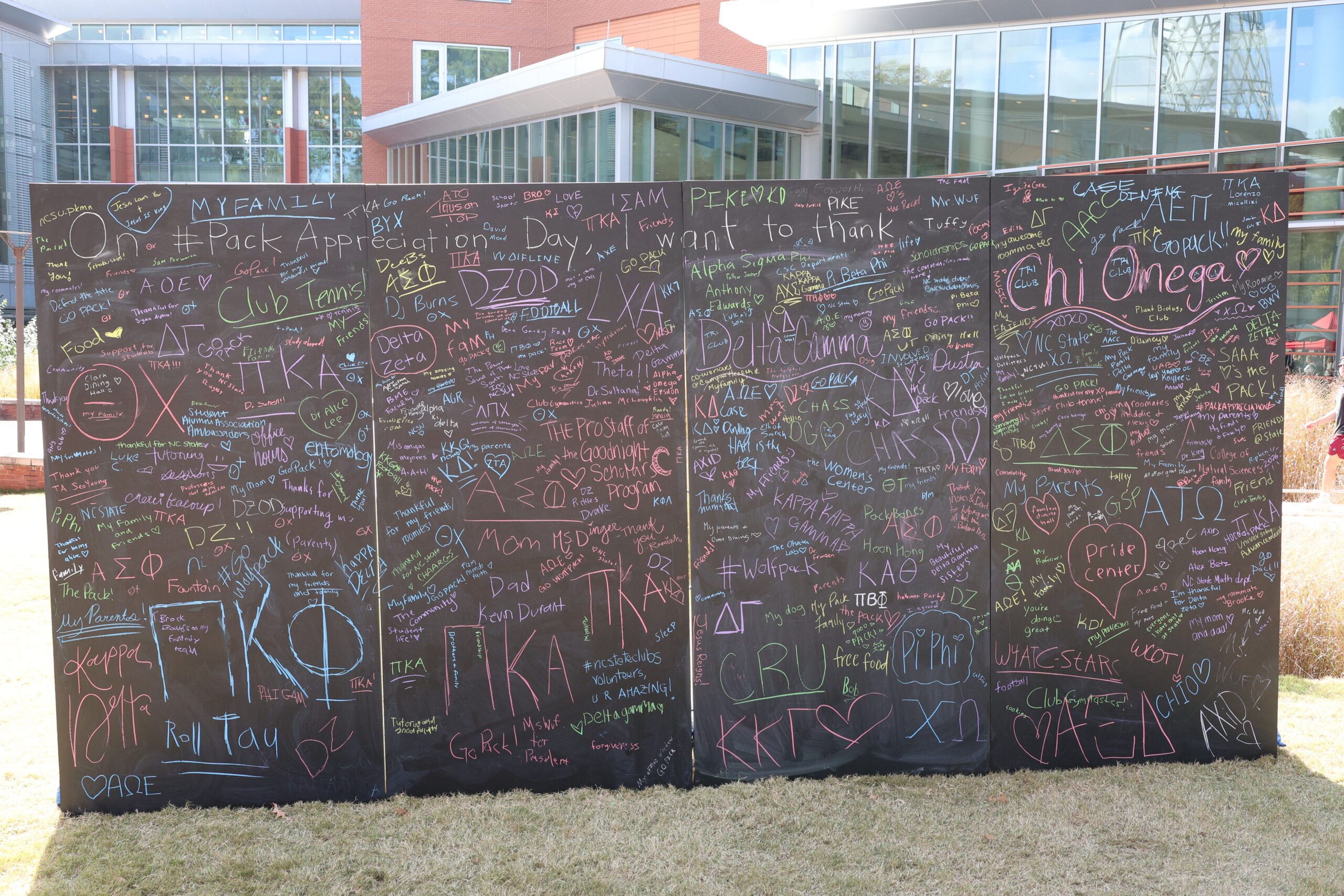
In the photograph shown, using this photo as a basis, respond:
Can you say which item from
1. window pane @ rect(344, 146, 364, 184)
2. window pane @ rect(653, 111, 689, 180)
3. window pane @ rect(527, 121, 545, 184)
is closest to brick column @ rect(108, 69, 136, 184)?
window pane @ rect(344, 146, 364, 184)

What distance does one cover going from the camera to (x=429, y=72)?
88.1 feet

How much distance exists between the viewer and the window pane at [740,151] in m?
20.4

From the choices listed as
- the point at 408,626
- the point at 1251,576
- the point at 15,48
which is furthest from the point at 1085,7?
the point at 15,48

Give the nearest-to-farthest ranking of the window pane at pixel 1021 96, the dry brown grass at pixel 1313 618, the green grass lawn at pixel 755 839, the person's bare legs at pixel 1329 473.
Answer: the green grass lawn at pixel 755 839 < the dry brown grass at pixel 1313 618 < the person's bare legs at pixel 1329 473 < the window pane at pixel 1021 96

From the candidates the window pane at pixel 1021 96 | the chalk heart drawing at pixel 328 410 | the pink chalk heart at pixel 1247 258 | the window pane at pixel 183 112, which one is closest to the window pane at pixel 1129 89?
the window pane at pixel 1021 96

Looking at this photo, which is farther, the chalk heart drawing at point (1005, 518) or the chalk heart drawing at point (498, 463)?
the chalk heart drawing at point (1005, 518)

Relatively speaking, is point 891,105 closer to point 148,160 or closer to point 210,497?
point 210,497

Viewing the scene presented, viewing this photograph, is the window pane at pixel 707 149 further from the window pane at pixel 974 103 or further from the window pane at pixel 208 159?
the window pane at pixel 208 159

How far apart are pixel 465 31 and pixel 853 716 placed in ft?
87.9

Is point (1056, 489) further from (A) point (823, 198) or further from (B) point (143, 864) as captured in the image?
(B) point (143, 864)

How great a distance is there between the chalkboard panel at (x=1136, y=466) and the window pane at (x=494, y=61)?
83.9 ft

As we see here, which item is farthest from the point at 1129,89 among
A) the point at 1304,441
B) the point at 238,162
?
the point at 238,162

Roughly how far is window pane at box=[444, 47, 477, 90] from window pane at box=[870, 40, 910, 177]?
41.7ft

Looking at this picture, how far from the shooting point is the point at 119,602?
4.02 meters
